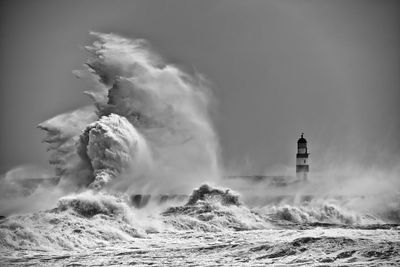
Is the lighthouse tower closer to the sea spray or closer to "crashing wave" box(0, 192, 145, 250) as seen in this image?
the sea spray

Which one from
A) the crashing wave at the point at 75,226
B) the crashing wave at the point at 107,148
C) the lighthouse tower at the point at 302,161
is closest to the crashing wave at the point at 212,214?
the crashing wave at the point at 75,226

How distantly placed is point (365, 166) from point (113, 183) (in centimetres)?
1968

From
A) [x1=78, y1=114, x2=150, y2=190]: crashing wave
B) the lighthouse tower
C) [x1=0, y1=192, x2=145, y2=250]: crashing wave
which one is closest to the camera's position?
[x1=0, y1=192, x2=145, y2=250]: crashing wave

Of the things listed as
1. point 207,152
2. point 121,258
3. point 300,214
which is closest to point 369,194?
point 300,214

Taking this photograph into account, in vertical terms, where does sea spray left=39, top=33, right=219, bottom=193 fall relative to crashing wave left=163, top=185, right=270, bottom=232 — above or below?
above

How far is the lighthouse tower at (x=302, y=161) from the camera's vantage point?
53938mm

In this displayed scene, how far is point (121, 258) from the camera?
25.3 metres

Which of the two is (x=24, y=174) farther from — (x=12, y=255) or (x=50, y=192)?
(x=12, y=255)

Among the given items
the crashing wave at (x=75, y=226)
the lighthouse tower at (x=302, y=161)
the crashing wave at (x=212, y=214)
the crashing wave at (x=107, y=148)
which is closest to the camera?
the crashing wave at (x=75, y=226)

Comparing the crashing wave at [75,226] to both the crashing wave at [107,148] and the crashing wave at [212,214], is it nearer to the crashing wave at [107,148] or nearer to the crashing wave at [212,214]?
the crashing wave at [212,214]

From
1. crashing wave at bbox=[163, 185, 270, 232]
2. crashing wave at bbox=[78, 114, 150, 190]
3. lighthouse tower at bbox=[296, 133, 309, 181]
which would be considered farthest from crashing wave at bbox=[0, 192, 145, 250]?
lighthouse tower at bbox=[296, 133, 309, 181]

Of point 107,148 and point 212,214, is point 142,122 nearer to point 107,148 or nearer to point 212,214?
point 107,148

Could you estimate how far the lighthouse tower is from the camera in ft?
177

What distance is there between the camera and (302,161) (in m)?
54.4
